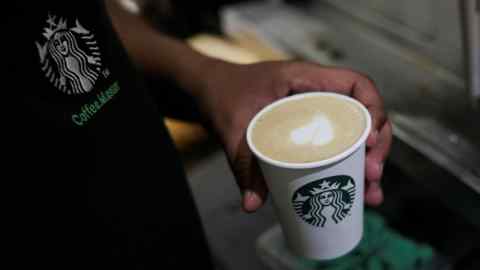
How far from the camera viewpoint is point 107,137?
0.55 metres

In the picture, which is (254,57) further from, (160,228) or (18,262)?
(18,262)

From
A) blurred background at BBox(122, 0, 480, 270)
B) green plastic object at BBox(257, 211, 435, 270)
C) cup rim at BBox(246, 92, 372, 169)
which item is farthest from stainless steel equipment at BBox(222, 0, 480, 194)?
cup rim at BBox(246, 92, 372, 169)

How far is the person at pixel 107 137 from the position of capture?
0.46 meters

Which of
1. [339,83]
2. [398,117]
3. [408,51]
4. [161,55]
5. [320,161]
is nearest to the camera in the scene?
[320,161]

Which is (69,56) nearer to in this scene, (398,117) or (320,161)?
(320,161)

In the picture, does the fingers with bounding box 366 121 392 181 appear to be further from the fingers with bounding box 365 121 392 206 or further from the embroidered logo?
the embroidered logo

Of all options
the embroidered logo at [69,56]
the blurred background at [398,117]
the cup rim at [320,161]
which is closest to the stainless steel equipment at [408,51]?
the blurred background at [398,117]

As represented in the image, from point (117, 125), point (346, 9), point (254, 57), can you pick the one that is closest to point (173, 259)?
point (117, 125)

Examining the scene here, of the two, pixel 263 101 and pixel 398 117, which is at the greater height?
pixel 263 101

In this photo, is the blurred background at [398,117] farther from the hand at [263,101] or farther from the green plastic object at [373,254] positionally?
the hand at [263,101]

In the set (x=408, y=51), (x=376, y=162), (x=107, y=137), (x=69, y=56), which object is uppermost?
(x=69, y=56)

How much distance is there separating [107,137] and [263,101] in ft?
0.62

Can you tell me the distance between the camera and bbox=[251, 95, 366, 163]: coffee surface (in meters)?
0.49

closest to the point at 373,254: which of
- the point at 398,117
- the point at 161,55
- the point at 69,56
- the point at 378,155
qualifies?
the point at 398,117
